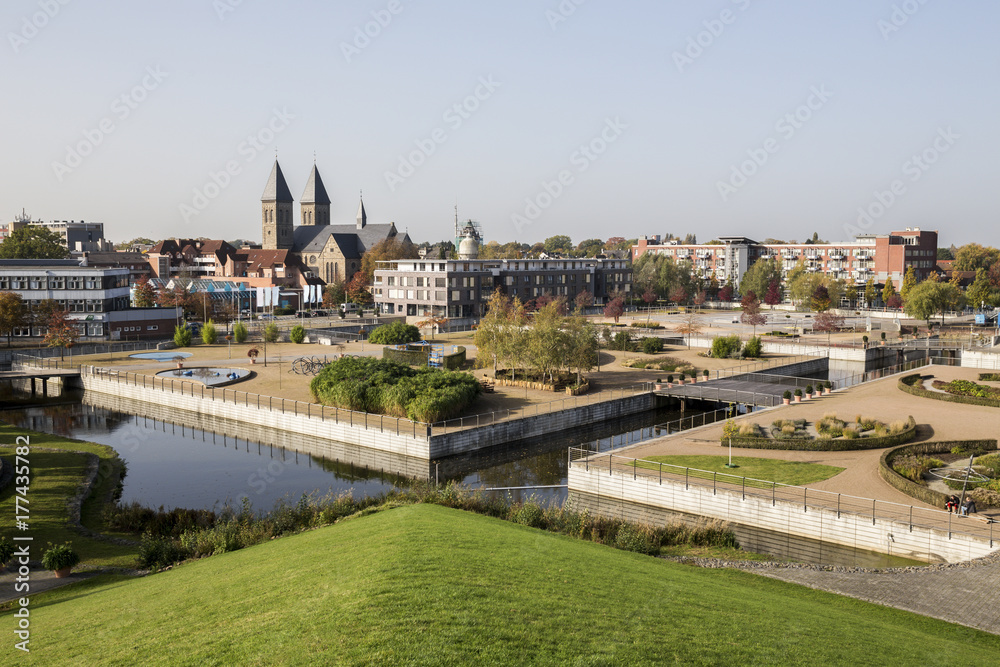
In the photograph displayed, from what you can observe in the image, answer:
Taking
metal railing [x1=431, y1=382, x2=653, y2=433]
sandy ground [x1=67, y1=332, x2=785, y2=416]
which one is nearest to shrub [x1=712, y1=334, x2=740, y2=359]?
sandy ground [x1=67, y1=332, x2=785, y2=416]

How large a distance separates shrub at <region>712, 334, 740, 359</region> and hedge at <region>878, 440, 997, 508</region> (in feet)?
90.3

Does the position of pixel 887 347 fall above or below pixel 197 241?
below

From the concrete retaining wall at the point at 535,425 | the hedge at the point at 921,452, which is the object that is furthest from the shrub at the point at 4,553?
the hedge at the point at 921,452

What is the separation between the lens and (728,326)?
3132 inches

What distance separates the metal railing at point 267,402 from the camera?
34469 millimetres

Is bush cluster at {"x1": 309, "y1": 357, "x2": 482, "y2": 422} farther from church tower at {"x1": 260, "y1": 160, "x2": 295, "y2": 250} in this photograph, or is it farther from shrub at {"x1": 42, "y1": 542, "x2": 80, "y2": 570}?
church tower at {"x1": 260, "y1": 160, "x2": 295, "y2": 250}

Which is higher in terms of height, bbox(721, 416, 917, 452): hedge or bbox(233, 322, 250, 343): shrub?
bbox(233, 322, 250, 343): shrub

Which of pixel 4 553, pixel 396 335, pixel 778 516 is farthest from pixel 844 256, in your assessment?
pixel 4 553


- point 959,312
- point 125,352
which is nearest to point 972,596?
point 125,352

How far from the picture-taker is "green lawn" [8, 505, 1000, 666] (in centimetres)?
1117

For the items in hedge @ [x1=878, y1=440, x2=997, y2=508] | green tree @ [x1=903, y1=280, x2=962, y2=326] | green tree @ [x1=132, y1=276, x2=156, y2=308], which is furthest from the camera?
green tree @ [x1=132, y1=276, x2=156, y2=308]

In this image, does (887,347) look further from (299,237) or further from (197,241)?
(197,241)

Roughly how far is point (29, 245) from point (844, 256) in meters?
113

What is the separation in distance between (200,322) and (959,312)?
84942mm
